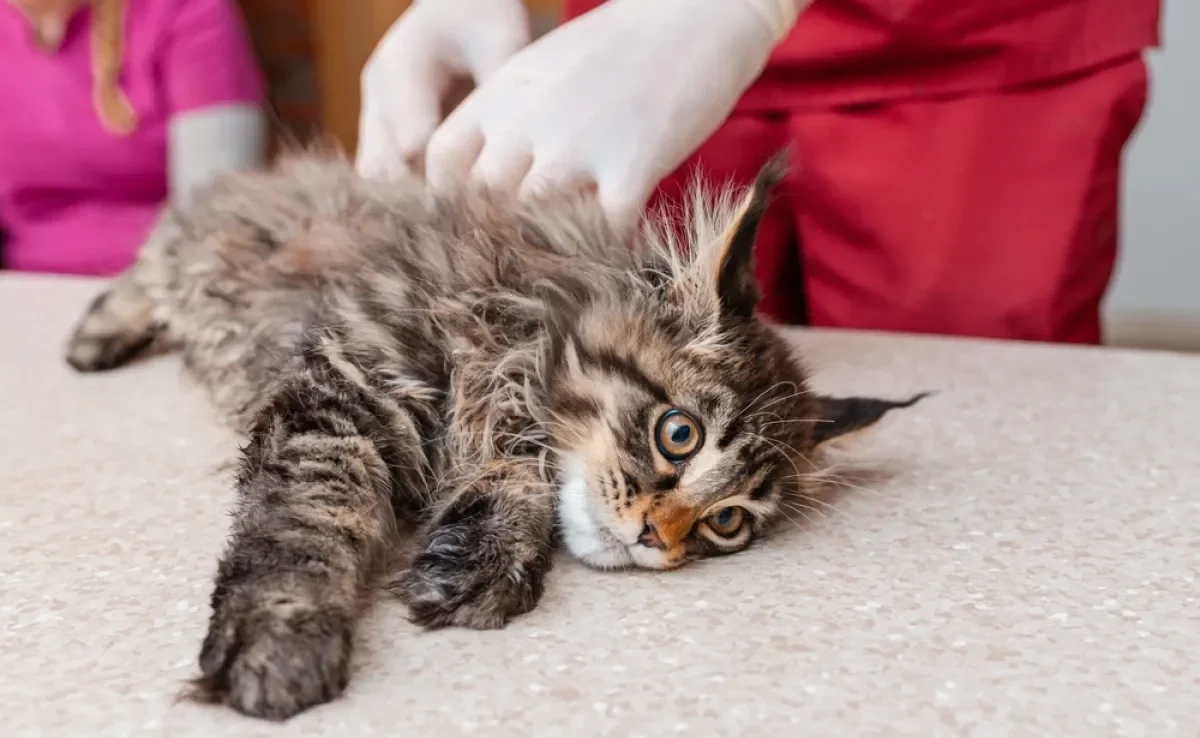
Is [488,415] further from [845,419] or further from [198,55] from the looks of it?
[198,55]

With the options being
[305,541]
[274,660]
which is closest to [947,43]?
[305,541]

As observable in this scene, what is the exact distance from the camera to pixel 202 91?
2607 millimetres

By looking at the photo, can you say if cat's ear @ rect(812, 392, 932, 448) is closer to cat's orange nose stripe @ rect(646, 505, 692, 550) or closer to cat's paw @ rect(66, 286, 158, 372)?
cat's orange nose stripe @ rect(646, 505, 692, 550)

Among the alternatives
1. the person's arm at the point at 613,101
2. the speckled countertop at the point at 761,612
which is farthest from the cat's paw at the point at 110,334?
the person's arm at the point at 613,101

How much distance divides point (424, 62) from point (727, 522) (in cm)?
98

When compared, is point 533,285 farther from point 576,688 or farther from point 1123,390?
point 1123,390

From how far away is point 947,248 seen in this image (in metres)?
1.85

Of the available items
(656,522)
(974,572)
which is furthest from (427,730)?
(974,572)

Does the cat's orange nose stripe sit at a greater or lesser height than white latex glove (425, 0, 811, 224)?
lesser

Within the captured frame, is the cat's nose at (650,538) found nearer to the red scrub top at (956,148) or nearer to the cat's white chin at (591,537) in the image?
the cat's white chin at (591,537)

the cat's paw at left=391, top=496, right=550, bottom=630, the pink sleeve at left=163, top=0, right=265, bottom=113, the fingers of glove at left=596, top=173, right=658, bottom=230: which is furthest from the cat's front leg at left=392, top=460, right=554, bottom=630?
the pink sleeve at left=163, top=0, right=265, bottom=113

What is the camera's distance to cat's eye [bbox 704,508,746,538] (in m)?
1.03

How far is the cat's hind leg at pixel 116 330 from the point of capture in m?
1.63

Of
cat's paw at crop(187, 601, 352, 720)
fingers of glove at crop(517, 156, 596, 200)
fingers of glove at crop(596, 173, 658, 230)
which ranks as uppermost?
fingers of glove at crop(517, 156, 596, 200)
